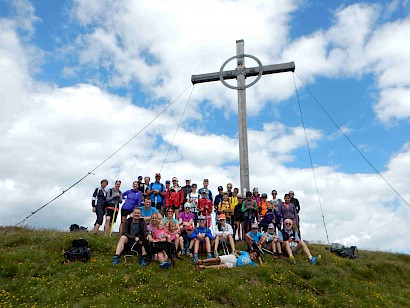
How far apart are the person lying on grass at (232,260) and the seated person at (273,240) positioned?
0.87m

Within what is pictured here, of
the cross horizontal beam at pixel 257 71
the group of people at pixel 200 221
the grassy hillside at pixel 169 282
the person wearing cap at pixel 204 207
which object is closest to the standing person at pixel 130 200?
the group of people at pixel 200 221

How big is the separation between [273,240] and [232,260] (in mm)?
1956

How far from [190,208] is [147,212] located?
159 centimetres

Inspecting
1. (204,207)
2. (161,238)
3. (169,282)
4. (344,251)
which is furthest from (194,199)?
(344,251)

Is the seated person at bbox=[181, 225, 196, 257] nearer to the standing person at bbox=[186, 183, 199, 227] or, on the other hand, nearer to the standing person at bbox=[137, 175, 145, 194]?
the standing person at bbox=[186, 183, 199, 227]

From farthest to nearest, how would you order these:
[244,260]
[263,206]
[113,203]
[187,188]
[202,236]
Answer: [187,188] < [263,206] < [113,203] < [202,236] < [244,260]

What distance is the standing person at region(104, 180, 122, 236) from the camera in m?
12.7

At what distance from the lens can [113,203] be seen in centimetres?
1278

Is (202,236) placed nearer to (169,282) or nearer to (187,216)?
(187,216)

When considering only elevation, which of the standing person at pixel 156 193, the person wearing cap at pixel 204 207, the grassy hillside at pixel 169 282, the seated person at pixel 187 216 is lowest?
the grassy hillside at pixel 169 282

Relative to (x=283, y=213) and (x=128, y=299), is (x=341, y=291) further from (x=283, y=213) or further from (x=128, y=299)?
(x=128, y=299)

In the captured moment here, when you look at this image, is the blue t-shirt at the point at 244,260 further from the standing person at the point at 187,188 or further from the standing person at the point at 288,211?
the standing person at the point at 187,188

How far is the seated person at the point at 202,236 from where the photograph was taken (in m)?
11.5

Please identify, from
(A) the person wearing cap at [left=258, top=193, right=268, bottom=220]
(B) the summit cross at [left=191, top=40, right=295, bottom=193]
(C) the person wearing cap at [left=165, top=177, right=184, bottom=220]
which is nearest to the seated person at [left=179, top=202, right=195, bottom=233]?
(C) the person wearing cap at [left=165, top=177, right=184, bottom=220]
